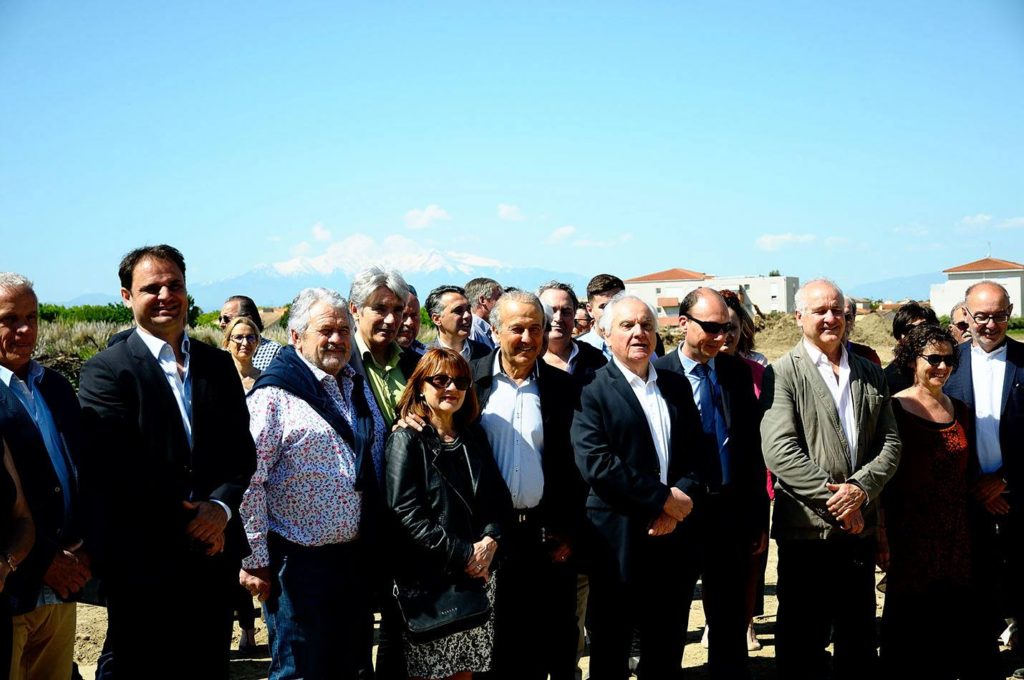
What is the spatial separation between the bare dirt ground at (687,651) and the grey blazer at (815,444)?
1.07 m

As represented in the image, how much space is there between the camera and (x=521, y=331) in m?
4.39

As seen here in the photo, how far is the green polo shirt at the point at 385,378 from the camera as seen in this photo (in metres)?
4.44

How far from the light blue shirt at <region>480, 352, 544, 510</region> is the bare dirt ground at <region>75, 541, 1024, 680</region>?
1.75 meters

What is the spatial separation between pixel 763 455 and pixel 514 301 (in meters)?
1.67

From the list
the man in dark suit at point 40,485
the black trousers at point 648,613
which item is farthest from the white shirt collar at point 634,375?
the man in dark suit at point 40,485

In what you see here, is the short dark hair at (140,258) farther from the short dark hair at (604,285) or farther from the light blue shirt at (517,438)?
the short dark hair at (604,285)

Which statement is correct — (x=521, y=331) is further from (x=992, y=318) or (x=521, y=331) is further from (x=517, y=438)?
(x=992, y=318)

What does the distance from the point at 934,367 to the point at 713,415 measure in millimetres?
1279

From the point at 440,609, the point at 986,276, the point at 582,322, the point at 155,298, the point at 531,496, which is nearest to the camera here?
the point at 155,298

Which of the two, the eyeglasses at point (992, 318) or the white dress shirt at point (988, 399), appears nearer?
the white dress shirt at point (988, 399)

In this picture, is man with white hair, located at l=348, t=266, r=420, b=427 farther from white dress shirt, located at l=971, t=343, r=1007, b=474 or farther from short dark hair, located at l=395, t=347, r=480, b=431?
white dress shirt, located at l=971, t=343, r=1007, b=474

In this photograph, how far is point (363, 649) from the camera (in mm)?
3939

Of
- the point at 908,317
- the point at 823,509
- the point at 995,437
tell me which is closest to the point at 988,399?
the point at 995,437

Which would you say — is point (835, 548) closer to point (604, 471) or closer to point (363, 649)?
point (604, 471)
